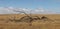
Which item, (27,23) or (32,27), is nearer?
(32,27)

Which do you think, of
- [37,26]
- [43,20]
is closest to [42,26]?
[37,26]

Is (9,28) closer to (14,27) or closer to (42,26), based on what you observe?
(14,27)

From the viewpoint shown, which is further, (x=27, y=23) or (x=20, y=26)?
(x=27, y=23)

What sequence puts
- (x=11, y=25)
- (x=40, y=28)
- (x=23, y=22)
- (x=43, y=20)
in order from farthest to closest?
(x=43, y=20), (x=23, y=22), (x=11, y=25), (x=40, y=28)

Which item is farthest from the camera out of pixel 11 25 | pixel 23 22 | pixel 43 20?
pixel 43 20

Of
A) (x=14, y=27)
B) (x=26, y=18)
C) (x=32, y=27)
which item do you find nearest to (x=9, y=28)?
(x=14, y=27)

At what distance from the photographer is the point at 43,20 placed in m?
11.9

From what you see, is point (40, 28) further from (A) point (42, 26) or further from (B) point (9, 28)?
(B) point (9, 28)

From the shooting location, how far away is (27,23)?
10.9 metres

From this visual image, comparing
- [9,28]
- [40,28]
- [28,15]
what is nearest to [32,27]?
[40,28]

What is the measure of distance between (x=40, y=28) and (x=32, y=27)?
1.35 feet

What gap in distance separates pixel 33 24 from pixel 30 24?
15 cm

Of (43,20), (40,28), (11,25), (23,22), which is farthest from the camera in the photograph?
(43,20)

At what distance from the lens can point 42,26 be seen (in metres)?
10.2
